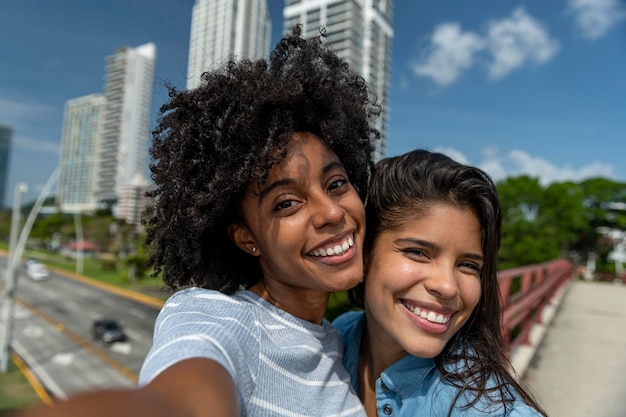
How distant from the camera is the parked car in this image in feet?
74.5

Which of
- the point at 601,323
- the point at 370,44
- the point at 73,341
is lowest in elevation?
the point at 73,341

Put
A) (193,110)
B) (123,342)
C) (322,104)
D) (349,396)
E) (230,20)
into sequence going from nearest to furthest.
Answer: (349,396) → (193,110) → (322,104) → (123,342) → (230,20)

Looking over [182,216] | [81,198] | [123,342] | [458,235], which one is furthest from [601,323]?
[81,198]

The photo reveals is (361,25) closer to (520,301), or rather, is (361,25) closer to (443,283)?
(520,301)

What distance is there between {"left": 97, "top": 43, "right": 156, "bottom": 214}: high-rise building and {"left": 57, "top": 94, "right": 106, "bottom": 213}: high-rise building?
3270mm

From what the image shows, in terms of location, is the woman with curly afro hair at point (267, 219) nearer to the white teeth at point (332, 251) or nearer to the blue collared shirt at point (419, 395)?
the white teeth at point (332, 251)

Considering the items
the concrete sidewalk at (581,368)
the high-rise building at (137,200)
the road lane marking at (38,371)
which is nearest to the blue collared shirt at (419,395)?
the high-rise building at (137,200)

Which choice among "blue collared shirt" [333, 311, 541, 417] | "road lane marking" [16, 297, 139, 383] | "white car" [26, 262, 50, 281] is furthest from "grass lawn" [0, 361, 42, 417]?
"white car" [26, 262, 50, 281]

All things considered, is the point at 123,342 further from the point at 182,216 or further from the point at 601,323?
the point at 182,216

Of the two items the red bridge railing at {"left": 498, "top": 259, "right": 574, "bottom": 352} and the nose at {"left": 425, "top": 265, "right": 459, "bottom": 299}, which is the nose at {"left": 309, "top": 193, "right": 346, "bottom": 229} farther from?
the red bridge railing at {"left": 498, "top": 259, "right": 574, "bottom": 352}

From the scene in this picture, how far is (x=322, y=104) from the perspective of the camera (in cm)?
165

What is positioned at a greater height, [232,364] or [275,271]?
[275,271]

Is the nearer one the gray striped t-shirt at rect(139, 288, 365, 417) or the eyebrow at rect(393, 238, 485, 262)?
the gray striped t-shirt at rect(139, 288, 365, 417)

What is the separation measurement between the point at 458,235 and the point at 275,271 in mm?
623
